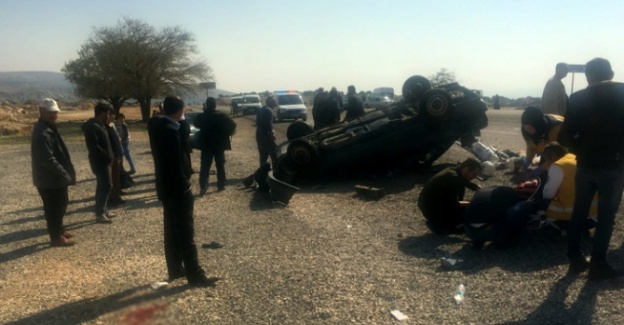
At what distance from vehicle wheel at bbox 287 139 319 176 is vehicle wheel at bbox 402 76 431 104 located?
247cm

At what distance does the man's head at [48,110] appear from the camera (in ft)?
23.8

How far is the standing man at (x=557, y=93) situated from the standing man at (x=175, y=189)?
6768 millimetres

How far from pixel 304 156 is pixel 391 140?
1766 mm

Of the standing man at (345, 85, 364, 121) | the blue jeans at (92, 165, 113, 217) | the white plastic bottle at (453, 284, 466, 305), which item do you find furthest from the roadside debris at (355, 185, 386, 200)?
the white plastic bottle at (453, 284, 466, 305)

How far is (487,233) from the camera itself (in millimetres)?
6543

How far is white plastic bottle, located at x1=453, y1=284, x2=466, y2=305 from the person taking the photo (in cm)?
515

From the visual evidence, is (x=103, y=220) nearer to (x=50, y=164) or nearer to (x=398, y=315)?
(x=50, y=164)

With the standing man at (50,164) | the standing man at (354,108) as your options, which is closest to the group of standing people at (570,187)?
the standing man at (50,164)

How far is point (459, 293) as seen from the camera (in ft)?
17.5

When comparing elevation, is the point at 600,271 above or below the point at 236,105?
below

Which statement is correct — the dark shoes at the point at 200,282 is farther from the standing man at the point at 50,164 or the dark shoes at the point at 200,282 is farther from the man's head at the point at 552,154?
the man's head at the point at 552,154

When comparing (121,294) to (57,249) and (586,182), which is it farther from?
(586,182)

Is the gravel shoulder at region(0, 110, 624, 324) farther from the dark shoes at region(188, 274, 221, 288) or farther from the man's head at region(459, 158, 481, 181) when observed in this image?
the man's head at region(459, 158, 481, 181)

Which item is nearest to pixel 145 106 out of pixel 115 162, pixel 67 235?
pixel 115 162
